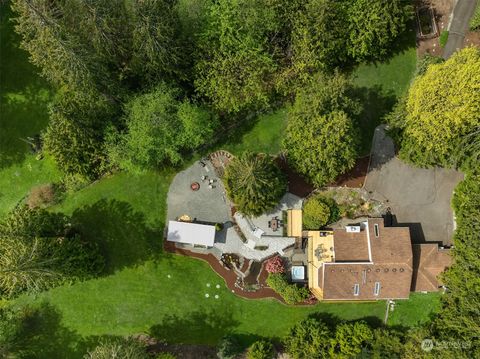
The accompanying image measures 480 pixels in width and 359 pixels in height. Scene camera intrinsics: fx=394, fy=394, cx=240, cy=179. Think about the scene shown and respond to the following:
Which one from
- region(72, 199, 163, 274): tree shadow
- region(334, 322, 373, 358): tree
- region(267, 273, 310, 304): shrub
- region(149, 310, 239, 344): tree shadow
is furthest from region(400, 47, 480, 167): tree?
region(72, 199, 163, 274): tree shadow

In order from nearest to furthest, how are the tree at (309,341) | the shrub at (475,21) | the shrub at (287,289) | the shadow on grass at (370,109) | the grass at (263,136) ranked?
the tree at (309,341)
the shrub at (287,289)
the shrub at (475,21)
the shadow on grass at (370,109)
the grass at (263,136)

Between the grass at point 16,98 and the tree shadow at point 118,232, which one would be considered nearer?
the tree shadow at point 118,232

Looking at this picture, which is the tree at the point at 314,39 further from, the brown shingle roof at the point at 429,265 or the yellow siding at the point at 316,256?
the brown shingle roof at the point at 429,265

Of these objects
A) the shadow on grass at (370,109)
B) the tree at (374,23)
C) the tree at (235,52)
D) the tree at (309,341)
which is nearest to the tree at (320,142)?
the tree at (235,52)

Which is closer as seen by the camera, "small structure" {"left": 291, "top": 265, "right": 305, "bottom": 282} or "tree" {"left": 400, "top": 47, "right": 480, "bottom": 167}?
"tree" {"left": 400, "top": 47, "right": 480, "bottom": 167}

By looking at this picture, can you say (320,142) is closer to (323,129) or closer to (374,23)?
(323,129)

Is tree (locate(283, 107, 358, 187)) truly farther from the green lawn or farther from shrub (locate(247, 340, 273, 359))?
shrub (locate(247, 340, 273, 359))

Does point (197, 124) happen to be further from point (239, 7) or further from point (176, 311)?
point (176, 311)
